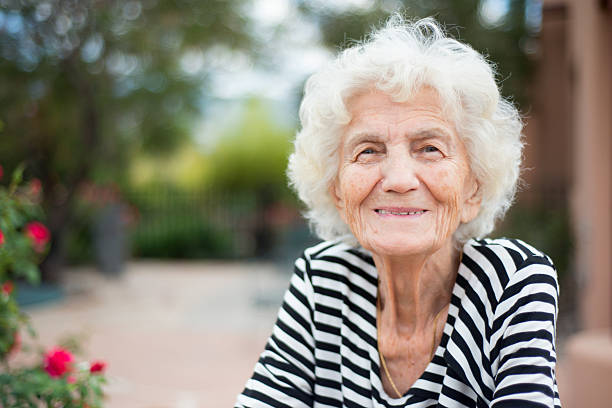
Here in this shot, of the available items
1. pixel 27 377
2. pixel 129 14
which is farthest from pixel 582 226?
pixel 129 14

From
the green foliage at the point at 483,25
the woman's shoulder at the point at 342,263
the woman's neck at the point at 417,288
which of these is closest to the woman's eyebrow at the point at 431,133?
the woman's neck at the point at 417,288

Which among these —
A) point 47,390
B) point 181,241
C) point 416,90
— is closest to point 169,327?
point 47,390

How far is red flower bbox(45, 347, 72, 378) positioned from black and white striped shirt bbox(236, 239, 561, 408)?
88 centimetres

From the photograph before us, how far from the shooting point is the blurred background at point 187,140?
5.05 meters

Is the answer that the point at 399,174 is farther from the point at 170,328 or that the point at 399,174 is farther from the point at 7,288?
the point at 170,328

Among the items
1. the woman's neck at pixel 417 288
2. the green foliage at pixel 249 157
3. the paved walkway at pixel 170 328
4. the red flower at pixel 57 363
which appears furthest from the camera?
the green foliage at pixel 249 157

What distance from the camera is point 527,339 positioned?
1.43m

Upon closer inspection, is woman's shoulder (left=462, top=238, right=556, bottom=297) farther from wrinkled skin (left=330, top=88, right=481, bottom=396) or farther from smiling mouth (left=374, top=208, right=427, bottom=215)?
smiling mouth (left=374, top=208, right=427, bottom=215)

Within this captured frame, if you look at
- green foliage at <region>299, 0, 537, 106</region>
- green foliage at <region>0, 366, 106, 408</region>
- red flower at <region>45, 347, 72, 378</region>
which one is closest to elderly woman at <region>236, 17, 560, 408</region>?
green foliage at <region>0, 366, 106, 408</region>

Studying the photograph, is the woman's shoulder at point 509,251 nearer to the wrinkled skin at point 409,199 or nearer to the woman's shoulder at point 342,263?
the wrinkled skin at point 409,199

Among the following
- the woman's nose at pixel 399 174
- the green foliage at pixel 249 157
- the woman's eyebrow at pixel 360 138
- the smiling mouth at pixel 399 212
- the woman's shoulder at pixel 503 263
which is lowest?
the woman's shoulder at pixel 503 263

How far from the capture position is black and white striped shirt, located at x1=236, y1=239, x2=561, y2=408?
143 cm

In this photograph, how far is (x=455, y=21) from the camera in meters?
9.34

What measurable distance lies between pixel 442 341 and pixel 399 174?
1.51 feet
